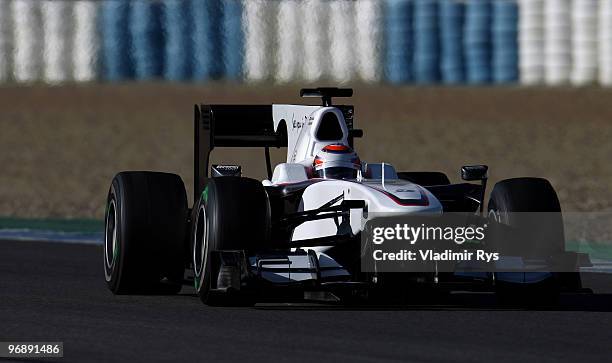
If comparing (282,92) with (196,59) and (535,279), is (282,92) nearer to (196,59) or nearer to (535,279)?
(196,59)

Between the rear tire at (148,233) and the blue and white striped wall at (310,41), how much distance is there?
18.1m

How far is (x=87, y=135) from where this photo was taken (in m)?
29.3

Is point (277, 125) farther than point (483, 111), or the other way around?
point (483, 111)

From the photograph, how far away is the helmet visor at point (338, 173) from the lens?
1221 centimetres

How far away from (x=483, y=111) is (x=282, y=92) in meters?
4.28

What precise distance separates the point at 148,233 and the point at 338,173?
4.90 feet

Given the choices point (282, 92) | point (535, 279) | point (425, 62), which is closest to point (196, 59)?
point (282, 92)

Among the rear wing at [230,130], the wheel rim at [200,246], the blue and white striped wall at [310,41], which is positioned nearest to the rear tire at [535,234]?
the wheel rim at [200,246]

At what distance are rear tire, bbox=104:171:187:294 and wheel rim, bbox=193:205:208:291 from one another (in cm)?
43

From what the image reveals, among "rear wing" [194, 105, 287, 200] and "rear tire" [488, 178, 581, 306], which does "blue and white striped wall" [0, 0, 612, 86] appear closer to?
"rear wing" [194, 105, 287, 200]

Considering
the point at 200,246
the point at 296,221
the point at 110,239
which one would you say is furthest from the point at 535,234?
the point at 110,239

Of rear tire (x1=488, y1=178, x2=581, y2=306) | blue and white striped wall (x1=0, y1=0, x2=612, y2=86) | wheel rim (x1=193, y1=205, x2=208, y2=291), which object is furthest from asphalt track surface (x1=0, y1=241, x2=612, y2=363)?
blue and white striped wall (x1=0, y1=0, x2=612, y2=86)

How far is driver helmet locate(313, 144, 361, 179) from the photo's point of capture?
40.1 feet

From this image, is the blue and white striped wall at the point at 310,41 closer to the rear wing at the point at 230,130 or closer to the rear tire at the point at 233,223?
the rear wing at the point at 230,130
